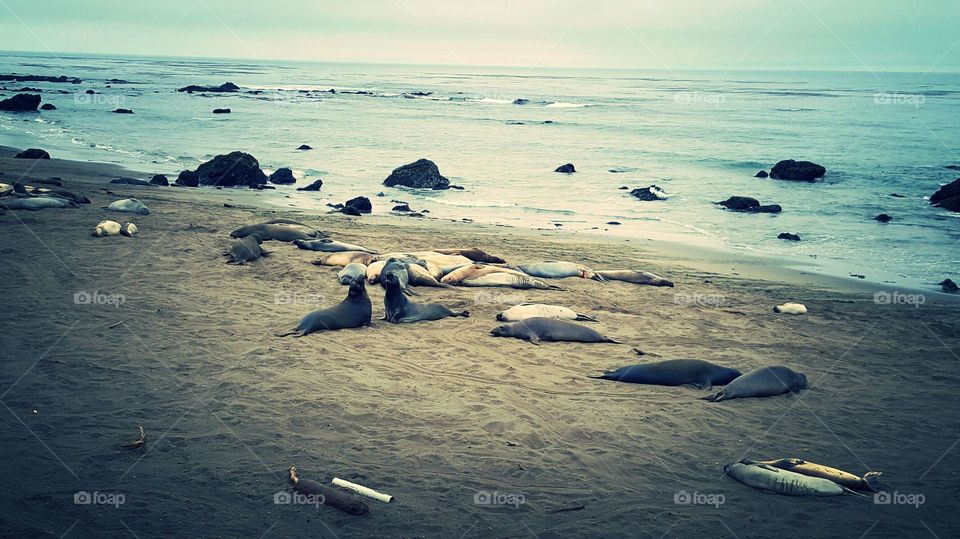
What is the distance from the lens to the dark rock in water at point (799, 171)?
942 inches

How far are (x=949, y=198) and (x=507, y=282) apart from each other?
1547cm

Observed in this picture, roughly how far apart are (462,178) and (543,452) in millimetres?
17950

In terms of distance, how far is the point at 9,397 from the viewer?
18.5 ft

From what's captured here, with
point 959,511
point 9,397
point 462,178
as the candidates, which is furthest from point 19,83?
point 959,511

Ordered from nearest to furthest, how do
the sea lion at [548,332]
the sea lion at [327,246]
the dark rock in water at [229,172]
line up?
the sea lion at [548,332]
the sea lion at [327,246]
the dark rock in water at [229,172]

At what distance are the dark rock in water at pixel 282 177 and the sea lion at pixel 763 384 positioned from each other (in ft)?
53.4

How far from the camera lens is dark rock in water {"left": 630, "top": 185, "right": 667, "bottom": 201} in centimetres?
1984

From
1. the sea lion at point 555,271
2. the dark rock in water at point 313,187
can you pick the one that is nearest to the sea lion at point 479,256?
the sea lion at point 555,271

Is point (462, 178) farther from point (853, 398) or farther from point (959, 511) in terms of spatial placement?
point (959, 511)

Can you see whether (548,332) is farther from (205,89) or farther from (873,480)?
(205,89)
